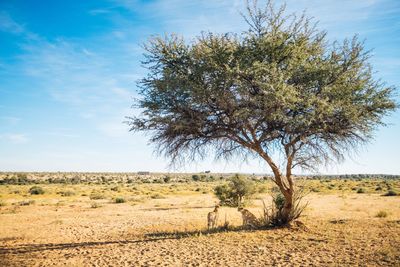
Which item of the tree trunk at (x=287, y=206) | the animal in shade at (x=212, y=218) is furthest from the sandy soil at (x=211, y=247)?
the animal in shade at (x=212, y=218)

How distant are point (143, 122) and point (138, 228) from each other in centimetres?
738

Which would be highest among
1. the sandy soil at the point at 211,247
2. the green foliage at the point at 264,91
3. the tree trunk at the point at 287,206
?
the green foliage at the point at 264,91

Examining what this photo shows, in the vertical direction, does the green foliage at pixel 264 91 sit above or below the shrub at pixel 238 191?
above

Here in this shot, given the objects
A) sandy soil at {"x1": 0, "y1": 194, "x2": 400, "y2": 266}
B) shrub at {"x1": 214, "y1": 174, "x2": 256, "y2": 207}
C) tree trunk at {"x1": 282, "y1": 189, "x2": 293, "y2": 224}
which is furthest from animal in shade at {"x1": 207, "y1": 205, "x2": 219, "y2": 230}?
shrub at {"x1": 214, "y1": 174, "x2": 256, "y2": 207}

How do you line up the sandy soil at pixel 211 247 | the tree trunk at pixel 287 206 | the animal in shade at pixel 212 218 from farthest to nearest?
the animal in shade at pixel 212 218
the tree trunk at pixel 287 206
the sandy soil at pixel 211 247

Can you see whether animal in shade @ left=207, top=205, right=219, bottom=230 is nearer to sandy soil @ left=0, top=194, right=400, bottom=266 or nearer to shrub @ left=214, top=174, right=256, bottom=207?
sandy soil @ left=0, top=194, right=400, bottom=266

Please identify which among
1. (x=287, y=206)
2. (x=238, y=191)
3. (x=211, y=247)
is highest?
(x=287, y=206)

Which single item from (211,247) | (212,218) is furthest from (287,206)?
(211,247)

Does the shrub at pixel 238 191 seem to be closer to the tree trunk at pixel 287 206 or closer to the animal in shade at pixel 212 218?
the animal in shade at pixel 212 218

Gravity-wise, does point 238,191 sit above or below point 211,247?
above

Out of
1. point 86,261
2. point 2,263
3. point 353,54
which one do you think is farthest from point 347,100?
point 2,263

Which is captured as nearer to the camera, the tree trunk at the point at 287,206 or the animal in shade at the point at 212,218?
the tree trunk at the point at 287,206

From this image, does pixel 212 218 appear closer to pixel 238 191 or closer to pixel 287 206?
pixel 287 206

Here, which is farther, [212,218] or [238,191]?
[238,191]
